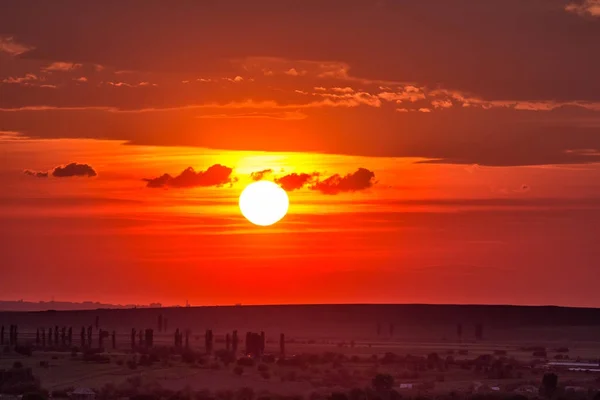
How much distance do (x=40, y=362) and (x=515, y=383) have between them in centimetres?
3168

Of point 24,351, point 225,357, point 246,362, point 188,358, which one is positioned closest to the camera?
point 246,362

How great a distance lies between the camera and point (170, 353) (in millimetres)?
107375

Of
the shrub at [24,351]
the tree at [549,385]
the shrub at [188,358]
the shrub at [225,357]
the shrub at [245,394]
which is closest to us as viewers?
the shrub at [245,394]

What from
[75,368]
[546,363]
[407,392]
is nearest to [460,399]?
[407,392]

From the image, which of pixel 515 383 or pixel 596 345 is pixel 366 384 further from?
pixel 596 345

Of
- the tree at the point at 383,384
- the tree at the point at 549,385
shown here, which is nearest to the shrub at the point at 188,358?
the tree at the point at 383,384

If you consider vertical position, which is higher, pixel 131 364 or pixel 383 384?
pixel 131 364

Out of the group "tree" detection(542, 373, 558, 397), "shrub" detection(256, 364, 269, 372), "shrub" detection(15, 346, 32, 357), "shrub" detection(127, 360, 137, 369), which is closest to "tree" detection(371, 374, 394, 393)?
"tree" detection(542, 373, 558, 397)

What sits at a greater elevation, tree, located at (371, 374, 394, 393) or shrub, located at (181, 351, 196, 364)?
shrub, located at (181, 351, 196, 364)

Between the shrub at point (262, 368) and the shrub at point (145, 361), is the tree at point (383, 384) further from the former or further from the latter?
the shrub at point (145, 361)

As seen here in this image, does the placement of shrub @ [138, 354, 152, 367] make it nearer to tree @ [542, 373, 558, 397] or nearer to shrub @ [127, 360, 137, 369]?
shrub @ [127, 360, 137, 369]

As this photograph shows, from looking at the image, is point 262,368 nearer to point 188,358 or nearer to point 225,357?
point 188,358

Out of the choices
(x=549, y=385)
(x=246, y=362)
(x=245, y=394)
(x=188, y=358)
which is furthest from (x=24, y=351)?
(x=549, y=385)

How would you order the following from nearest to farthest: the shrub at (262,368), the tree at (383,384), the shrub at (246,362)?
the tree at (383,384) < the shrub at (262,368) < the shrub at (246,362)
